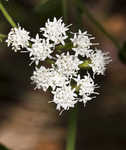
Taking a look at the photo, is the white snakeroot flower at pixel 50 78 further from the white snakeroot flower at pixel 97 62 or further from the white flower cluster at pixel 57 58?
the white snakeroot flower at pixel 97 62

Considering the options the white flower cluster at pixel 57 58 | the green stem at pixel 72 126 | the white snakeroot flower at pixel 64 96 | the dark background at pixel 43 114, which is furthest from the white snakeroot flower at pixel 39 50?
the dark background at pixel 43 114

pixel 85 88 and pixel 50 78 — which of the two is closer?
pixel 50 78

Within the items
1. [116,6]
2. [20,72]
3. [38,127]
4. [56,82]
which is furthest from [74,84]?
[116,6]

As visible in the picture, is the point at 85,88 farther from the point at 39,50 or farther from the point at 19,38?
the point at 19,38

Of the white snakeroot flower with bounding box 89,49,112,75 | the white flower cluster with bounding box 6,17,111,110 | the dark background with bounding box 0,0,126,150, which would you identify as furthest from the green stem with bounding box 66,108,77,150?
the dark background with bounding box 0,0,126,150

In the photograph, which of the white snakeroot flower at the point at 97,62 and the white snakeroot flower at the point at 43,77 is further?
the white snakeroot flower at the point at 97,62

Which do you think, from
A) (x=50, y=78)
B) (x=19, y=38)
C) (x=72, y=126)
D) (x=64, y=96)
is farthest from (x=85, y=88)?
(x=19, y=38)

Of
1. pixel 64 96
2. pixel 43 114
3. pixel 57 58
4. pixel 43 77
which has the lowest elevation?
pixel 64 96

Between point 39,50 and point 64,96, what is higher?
point 39,50

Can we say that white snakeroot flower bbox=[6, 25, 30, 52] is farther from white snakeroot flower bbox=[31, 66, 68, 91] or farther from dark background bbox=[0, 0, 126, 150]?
dark background bbox=[0, 0, 126, 150]
